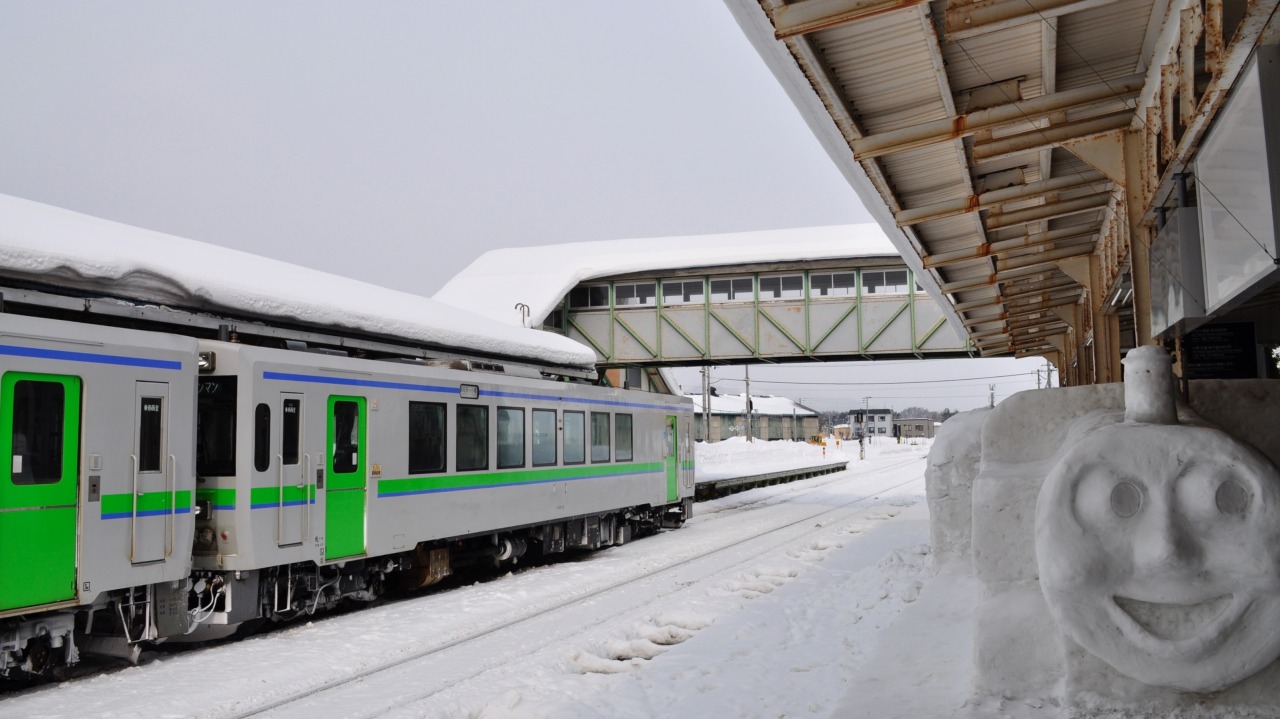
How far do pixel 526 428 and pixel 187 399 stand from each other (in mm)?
5963

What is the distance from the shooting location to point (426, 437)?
1230 cm

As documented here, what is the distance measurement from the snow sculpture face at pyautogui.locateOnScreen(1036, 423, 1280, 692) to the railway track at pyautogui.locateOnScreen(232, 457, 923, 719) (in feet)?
16.6

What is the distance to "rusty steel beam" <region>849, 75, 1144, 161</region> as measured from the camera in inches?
242

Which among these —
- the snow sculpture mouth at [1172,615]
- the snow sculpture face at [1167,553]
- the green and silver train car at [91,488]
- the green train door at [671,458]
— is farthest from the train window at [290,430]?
the green train door at [671,458]

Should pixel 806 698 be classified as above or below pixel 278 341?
below

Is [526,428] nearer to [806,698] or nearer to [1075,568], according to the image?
[806,698]

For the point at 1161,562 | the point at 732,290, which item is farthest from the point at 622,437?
the point at 1161,562

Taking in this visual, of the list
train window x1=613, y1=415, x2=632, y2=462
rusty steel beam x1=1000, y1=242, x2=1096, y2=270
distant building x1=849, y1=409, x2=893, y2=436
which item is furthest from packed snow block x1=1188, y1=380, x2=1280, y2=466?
distant building x1=849, y1=409, x2=893, y2=436

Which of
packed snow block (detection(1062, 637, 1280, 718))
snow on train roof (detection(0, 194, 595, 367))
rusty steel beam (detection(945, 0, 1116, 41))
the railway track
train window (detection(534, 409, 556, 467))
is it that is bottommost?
the railway track

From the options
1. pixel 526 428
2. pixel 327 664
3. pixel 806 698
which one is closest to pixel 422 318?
pixel 526 428

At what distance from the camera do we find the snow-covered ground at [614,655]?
6.95 metres

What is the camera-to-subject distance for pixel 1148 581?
13.6 feet

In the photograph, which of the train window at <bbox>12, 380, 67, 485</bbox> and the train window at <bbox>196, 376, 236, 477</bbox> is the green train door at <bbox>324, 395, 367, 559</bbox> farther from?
the train window at <bbox>12, 380, 67, 485</bbox>

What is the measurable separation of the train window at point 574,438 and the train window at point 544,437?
0.41 metres
